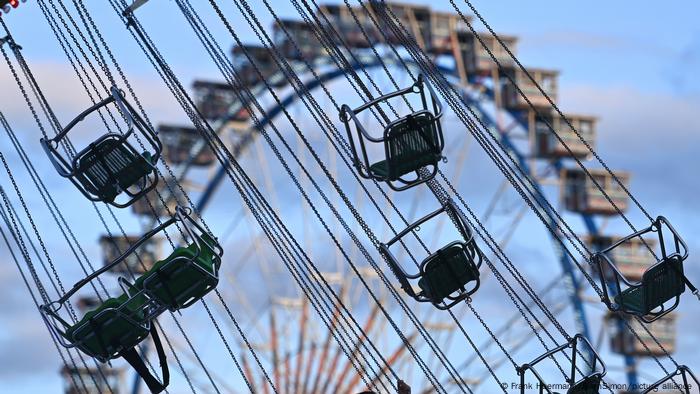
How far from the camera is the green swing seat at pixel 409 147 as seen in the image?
80.2 feet

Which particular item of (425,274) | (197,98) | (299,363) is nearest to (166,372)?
(425,274)

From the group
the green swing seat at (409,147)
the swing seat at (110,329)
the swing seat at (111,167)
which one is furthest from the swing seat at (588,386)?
the swing seat at (111,167)

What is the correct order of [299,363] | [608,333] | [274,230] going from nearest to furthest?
[274,230], [299,363], [608,333]

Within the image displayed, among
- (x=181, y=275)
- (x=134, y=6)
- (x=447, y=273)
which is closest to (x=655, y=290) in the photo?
(x=447, y=273)

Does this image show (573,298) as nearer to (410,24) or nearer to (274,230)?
(410,24)

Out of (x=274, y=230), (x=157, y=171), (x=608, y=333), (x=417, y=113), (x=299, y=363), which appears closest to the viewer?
(x=417, y=113)

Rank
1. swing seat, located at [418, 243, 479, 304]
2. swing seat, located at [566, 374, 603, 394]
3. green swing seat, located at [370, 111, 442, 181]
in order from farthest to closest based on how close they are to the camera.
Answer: swing seat, located at [566, 374, 603, 394] → swing seat, located at [418, 243, 479, 304] → green swing seat, located at [370, 111, 442, 181]

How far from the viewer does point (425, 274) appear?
25.4m

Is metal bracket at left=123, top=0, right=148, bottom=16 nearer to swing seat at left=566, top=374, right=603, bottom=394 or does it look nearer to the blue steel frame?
swing seat at left=566, top=374, right=603, bottom=394

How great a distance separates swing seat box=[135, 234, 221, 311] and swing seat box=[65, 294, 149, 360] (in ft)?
1.24

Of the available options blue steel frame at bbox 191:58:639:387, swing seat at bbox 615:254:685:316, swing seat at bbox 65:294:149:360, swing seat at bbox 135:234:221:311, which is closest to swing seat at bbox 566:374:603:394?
swing seat at bbox 615:254:685:316

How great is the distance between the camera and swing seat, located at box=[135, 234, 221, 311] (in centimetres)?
2519

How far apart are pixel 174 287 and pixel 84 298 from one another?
26417 millimetres

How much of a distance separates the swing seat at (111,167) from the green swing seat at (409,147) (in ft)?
10.1
